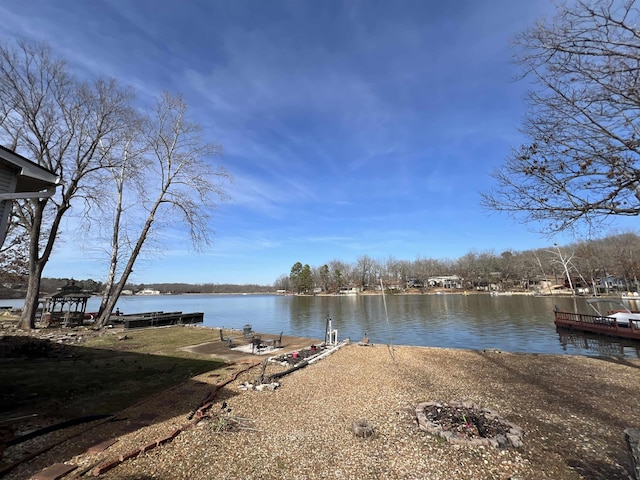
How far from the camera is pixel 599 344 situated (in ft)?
60.8

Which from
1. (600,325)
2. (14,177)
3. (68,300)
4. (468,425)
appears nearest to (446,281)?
(600,325)

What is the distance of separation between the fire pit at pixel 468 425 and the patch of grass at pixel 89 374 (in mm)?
6145

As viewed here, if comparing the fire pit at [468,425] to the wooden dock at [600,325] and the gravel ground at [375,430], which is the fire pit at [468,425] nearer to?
the gravel ground at [375,430]

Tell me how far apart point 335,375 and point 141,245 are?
16.8 meters

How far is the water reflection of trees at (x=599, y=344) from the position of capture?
1630cm

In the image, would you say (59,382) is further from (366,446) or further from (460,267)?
(460,267)

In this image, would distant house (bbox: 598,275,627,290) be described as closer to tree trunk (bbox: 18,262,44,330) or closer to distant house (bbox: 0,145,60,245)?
distant house (bbox: 0,145,60,245)

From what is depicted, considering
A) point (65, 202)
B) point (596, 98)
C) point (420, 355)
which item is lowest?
point (420, 355)

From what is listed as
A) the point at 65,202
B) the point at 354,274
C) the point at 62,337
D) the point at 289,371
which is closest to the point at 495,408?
the point at 289,371

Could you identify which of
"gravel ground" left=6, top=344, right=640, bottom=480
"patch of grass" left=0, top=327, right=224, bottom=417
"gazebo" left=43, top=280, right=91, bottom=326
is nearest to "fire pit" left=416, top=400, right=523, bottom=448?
"gravel ground" left=6, top=344, right=640, bottom=480

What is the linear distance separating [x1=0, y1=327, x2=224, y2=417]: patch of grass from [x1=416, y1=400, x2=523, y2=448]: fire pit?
6.14 meters

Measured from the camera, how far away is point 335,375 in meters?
9.03

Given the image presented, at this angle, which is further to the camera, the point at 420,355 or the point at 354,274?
the point at 354,274

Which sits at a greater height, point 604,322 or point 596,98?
point 596,98
